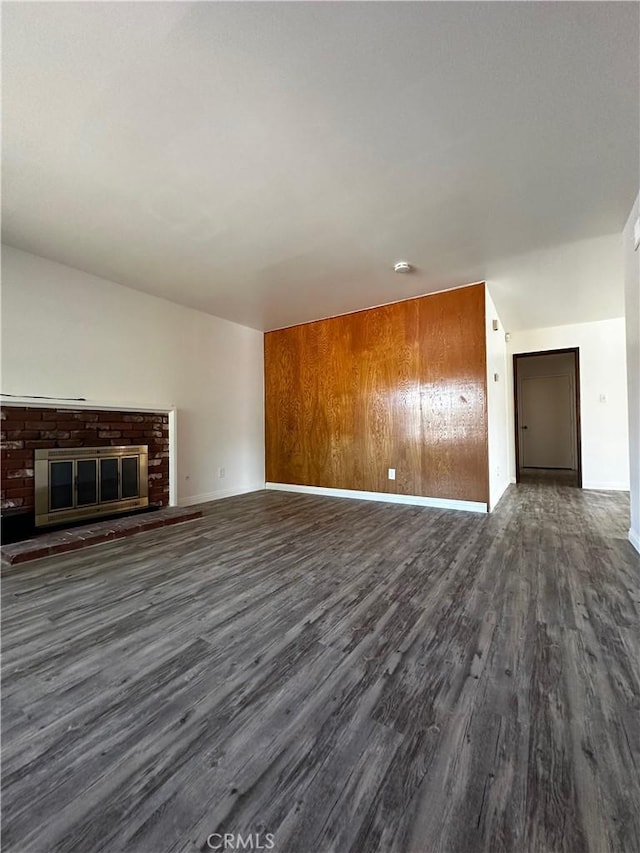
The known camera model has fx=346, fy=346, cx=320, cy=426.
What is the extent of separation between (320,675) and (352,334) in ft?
13.2

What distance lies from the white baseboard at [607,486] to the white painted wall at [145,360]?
4.95 metres

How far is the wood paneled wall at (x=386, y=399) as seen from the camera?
151 inches

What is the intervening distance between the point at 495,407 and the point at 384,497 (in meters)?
1.74

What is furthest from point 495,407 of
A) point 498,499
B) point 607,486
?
point 607,486

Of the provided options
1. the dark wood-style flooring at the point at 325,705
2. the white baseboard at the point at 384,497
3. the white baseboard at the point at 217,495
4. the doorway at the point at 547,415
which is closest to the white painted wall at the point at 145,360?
the white baseboard at the point at 217,495

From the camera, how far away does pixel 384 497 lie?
14.5 ft

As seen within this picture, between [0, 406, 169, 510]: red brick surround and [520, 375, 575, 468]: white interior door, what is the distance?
7.26 meters

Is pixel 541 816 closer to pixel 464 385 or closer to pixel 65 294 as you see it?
pixel 464 385

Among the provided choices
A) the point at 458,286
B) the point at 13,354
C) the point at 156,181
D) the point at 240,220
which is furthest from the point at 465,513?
the point at 13,354

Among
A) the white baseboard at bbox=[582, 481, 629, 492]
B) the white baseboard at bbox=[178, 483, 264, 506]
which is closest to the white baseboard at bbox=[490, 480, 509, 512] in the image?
the white baseboard at bbox=[582, 481, 629, 492]

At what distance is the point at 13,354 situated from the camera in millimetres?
2959

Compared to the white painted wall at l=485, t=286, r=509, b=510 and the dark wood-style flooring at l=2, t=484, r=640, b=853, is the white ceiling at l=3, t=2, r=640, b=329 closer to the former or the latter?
the white painted wall at l=485, t=286, r=509, b=510

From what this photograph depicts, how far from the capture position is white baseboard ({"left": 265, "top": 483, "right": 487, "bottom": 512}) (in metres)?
3.81

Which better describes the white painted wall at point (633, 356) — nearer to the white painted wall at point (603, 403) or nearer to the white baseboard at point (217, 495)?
the white painted wall at point (603, 403)
